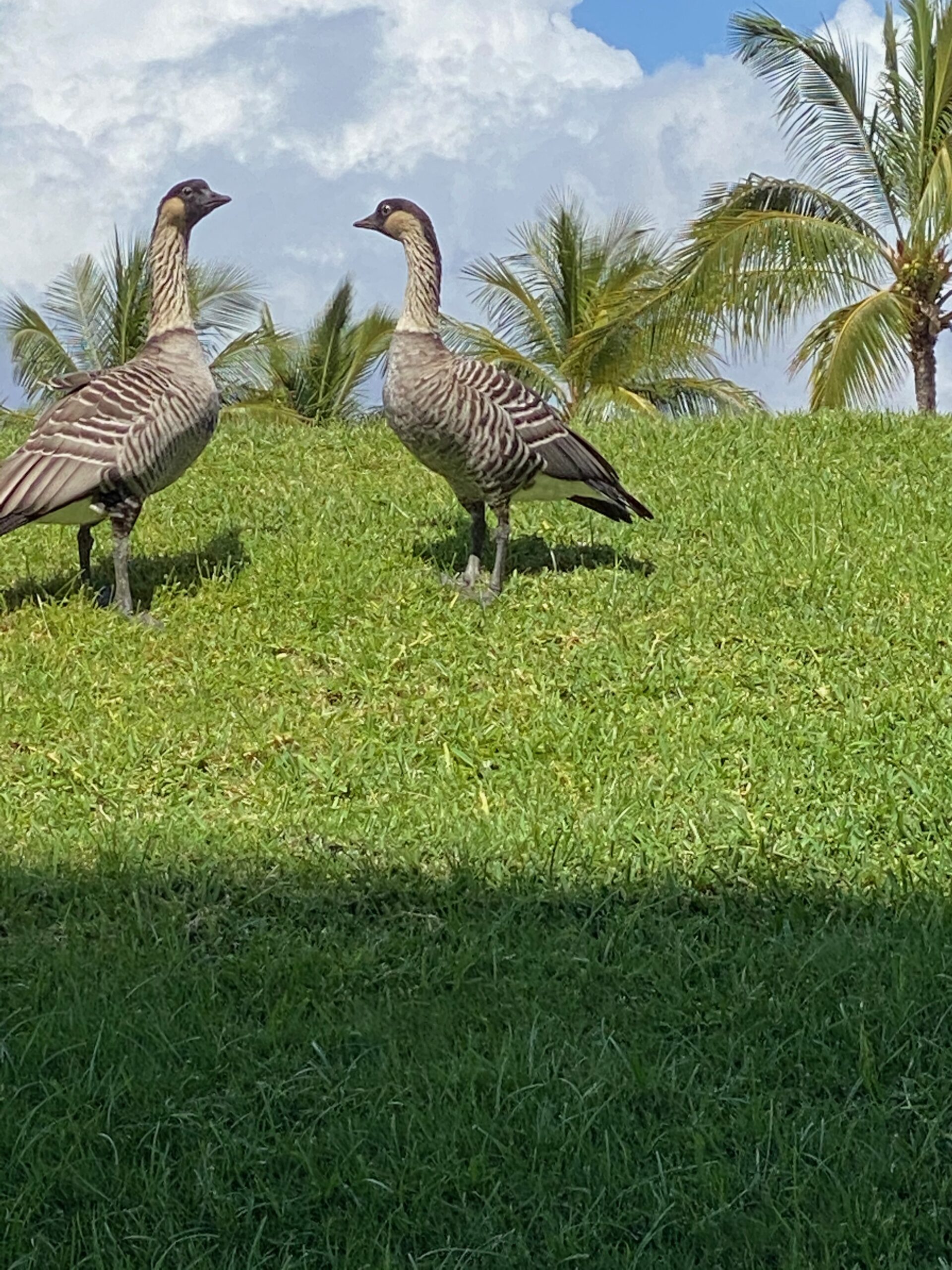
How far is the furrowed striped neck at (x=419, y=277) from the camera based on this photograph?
7934 mm

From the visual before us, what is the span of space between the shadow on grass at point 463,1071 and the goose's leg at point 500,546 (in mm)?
3088

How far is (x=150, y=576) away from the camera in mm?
8445

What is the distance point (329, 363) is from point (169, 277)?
2073 centimetres

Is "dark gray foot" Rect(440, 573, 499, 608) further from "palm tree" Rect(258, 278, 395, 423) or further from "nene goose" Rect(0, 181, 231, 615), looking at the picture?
"palm tree" Rect(258, 278, 395, 423)

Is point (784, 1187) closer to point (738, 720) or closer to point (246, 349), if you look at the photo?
point (738, 720)

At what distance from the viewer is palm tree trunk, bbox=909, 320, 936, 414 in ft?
67.8

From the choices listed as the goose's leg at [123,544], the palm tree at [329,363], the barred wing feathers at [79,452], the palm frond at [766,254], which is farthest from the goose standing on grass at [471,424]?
the palm tree at [329,363]

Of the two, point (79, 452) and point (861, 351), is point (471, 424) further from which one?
point (861, 351)

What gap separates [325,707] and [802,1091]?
11.5 ft

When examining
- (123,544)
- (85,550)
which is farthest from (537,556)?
(85,550)

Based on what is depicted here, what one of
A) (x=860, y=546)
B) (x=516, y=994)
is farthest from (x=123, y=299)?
(x=516, y=994)

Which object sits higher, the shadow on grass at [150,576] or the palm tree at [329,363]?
the palm tree at [329,363]

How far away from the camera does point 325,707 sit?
6.79 m

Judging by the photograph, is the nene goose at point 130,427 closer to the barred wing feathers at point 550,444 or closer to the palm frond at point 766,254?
the barred wing feathers at point 550,444
